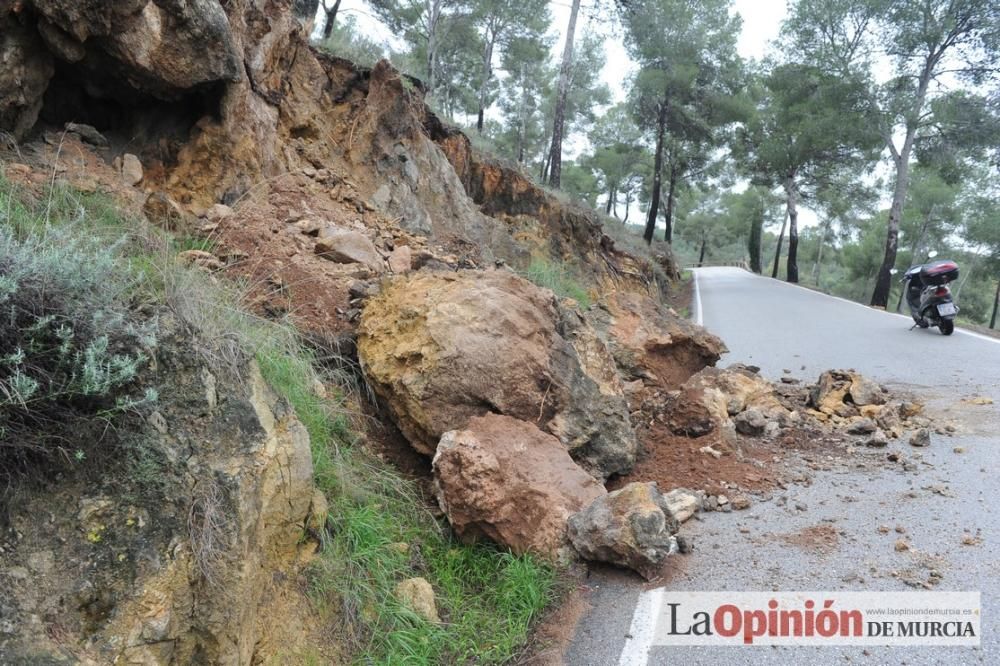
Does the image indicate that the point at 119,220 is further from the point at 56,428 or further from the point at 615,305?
the point at 615,305

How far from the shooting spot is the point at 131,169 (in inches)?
229

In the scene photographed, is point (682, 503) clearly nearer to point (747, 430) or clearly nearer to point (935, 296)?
point (747, 430)

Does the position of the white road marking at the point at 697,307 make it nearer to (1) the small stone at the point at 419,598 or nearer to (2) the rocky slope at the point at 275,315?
(2) the rocky slope at the point at 275,315

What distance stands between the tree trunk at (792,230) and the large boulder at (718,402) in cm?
2546

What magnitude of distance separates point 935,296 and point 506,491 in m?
9.76

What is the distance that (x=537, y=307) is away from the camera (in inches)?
191

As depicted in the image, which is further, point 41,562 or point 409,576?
point 409,576

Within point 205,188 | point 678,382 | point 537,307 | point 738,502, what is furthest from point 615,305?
point 205,188

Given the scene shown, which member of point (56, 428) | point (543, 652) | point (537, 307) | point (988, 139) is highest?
point (988, 139)

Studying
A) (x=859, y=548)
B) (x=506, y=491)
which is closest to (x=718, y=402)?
(x=859, y=548)

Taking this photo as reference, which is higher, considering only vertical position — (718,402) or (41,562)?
(718,402)

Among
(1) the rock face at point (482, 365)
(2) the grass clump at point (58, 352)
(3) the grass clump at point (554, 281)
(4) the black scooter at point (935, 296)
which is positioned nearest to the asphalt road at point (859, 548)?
(1) the rock face at point (482, 365)

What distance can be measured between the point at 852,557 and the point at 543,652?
1.82m

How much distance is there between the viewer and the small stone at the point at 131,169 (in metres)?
5.73
